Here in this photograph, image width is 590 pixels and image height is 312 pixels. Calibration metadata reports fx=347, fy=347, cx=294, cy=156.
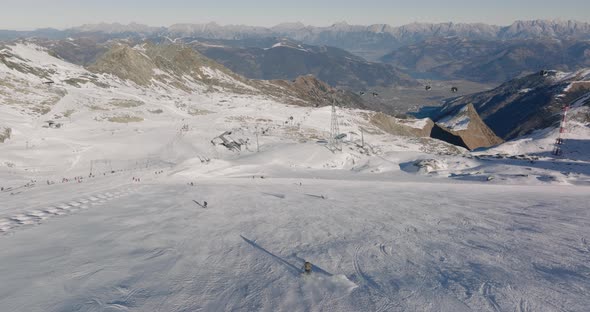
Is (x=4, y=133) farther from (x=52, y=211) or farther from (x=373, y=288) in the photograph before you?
(x=373, y=288)

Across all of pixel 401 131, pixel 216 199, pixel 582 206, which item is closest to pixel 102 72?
pixel 401 131

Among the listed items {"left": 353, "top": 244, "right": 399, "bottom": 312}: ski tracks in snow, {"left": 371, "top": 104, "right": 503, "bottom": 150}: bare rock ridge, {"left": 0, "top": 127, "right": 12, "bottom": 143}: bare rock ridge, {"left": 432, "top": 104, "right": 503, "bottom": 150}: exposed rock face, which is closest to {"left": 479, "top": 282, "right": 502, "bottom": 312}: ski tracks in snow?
{"left": 353, "top": 244, "right": 399, "bottom": 312}: ski tracks in snow

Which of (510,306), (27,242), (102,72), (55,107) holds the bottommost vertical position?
(27,242)

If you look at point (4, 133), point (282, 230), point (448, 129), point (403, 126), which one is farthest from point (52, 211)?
point (448, 129)

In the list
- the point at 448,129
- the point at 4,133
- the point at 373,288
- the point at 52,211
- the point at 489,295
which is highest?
the point at 448,129

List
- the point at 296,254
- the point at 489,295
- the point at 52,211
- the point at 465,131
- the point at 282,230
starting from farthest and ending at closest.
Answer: the point at 465,131, the point at 52,211, the point at 282,230, the point at 296,254, the point at 489,295

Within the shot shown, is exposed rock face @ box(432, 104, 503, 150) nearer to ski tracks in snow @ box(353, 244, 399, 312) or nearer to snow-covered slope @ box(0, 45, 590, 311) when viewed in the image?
snow-covered slope @ box(0, 45, 590, 311)

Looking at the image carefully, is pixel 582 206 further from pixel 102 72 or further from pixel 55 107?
pixel 102 72
